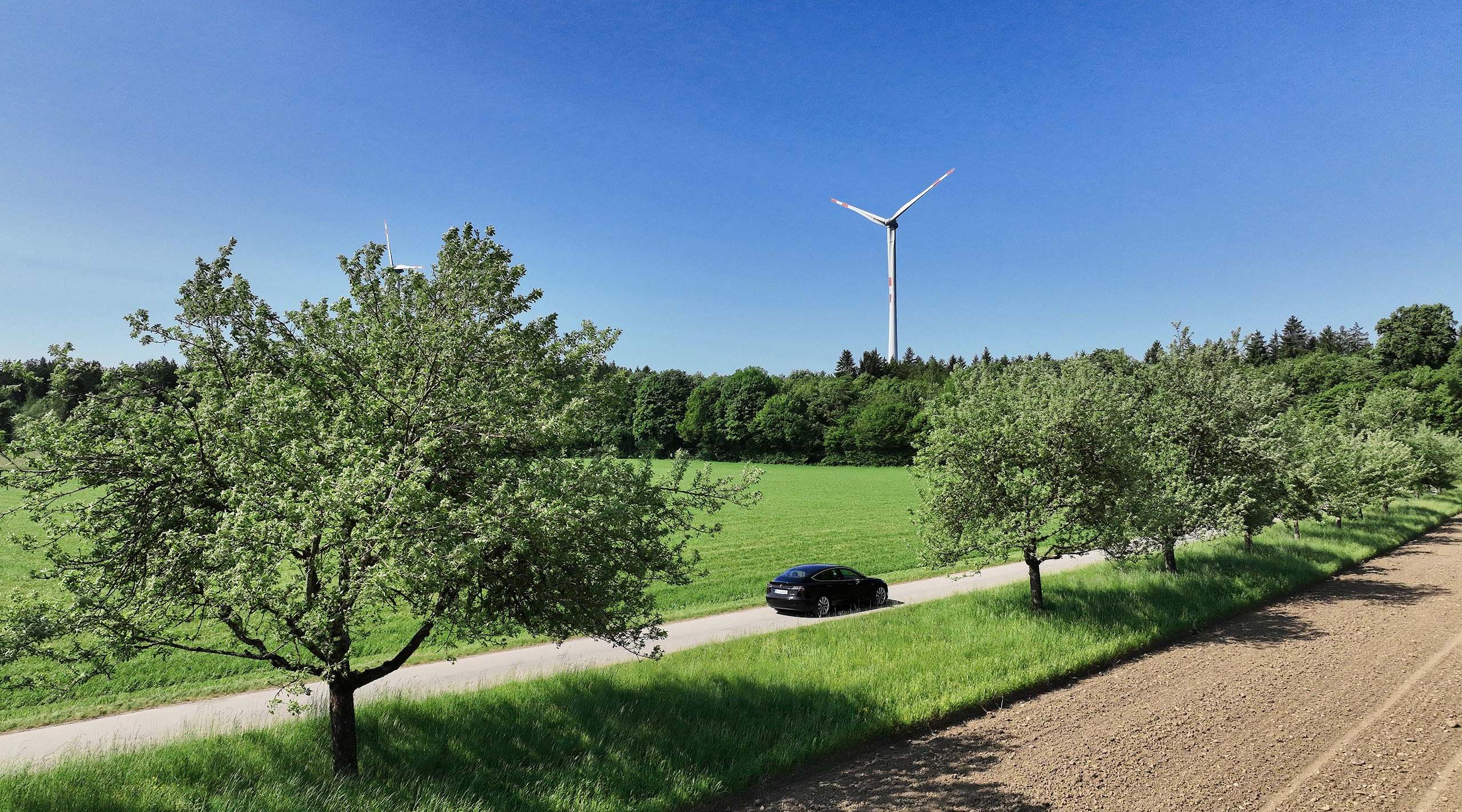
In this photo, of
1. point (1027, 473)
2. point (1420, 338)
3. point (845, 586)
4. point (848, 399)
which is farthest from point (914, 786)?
point (1420, 338)

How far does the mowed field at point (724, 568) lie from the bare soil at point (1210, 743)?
4260mm

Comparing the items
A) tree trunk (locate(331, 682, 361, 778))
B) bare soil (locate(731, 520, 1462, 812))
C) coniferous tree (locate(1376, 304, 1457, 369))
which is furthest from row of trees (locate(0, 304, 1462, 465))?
tree trunk (locate(331, 682, 361, 778))

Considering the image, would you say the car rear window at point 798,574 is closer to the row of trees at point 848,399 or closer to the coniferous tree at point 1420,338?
the row of trees at point 848,399

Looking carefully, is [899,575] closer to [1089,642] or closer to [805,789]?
[1089,642]

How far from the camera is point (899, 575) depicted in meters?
26.3

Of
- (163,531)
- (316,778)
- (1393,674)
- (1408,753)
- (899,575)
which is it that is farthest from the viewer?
(899,575)

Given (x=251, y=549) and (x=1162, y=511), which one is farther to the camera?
(x=1162, y=511)

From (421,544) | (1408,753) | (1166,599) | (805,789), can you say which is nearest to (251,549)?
(421,544)

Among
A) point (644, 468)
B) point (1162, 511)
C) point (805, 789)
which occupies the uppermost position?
point (644, 468)

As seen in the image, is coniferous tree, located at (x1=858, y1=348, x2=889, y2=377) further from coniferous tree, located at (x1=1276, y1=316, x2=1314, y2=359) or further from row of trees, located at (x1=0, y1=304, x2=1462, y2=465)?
coniferous tree, located at (x1=1276, y1=316, x2=1314, y2=359)

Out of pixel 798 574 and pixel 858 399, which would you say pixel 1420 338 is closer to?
pixel 858 399

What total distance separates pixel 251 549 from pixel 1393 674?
747 inches

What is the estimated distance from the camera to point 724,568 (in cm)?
2700

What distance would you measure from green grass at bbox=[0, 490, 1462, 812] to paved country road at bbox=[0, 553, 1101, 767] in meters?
1.22
